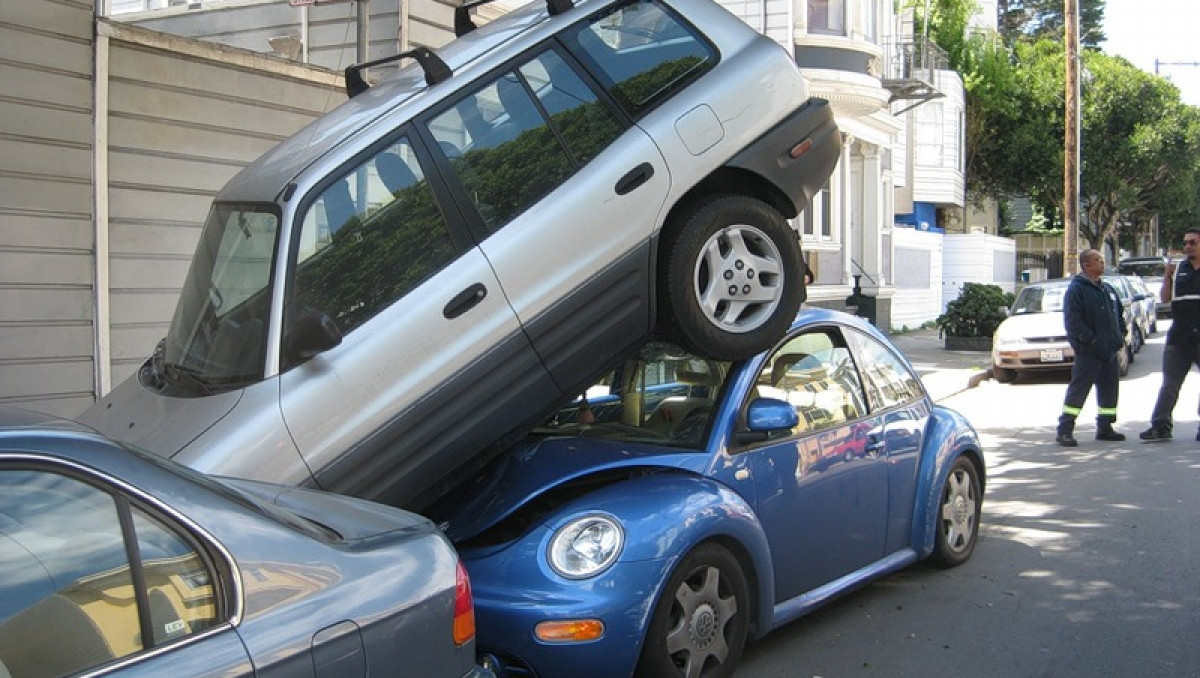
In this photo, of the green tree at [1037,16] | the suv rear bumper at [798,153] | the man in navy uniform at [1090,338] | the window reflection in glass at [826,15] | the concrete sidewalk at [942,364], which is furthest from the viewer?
the green tree at [1037,16]

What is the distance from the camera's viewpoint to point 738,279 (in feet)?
17.9

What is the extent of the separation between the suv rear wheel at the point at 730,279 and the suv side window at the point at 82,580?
9.94 feet

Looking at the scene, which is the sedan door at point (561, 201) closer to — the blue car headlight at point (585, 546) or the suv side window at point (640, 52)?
the suv side window at point (640, 52)

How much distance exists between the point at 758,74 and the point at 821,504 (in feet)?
6.79

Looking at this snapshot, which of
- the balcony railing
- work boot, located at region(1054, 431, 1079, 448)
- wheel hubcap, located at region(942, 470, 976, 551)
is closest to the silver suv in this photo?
wheel hubcap, located at region(942, 470, 976, 551)

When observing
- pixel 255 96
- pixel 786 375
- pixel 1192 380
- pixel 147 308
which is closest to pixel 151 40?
pixel 255 96

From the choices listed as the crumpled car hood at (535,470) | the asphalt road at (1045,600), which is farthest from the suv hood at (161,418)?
the asphalt road at (1045,600)

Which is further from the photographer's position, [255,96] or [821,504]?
[255,96]

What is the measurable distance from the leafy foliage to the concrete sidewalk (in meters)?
0.41

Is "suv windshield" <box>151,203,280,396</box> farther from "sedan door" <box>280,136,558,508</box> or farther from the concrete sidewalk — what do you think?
the concrete sidewalk

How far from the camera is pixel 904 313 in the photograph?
28.8 metres

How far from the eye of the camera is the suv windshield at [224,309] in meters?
4.70

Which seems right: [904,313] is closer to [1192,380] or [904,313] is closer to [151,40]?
[1192,380]

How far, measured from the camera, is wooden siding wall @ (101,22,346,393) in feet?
31.0
